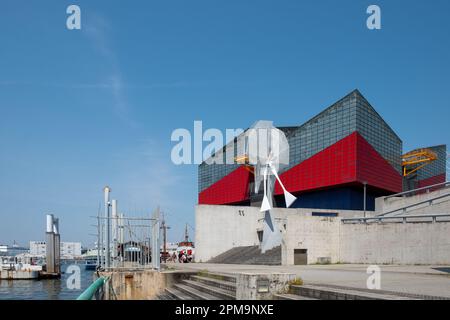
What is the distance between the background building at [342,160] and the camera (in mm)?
52188

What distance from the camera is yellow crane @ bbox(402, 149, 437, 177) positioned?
225 ft

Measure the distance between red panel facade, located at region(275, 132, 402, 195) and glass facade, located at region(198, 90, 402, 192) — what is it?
881 mm

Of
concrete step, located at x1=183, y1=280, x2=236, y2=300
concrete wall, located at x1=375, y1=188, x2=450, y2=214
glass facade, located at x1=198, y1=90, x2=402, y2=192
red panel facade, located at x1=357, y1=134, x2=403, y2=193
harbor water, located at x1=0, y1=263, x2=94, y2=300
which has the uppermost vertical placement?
glass facade, located at x1=198, y1=90, x2=402, y2=192

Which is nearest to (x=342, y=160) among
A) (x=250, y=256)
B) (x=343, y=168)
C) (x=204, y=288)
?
(x=343, y=168)

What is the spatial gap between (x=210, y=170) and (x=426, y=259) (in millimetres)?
50069

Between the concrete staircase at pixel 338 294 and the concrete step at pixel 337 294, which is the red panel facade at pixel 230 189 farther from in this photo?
the concrete step at pixel 337 294

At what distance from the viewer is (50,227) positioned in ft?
186

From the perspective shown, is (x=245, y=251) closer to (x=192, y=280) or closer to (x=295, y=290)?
(x=192, y=280)

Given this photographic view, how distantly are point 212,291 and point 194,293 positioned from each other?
1152mm

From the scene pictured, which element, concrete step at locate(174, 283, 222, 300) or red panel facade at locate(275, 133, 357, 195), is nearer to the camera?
concrete step at locate(174, 283, 222, 300)

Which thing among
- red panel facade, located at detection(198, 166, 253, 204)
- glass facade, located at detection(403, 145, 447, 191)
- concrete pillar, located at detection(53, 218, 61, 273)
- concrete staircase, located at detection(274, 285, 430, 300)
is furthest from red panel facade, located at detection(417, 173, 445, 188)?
concrete staircase, located at detection(274, 285, 430, 300)

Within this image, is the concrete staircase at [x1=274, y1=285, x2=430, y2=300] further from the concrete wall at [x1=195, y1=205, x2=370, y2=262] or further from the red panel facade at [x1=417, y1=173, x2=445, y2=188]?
the red panel facade at [x1=417, y1=173, x2=445, y2=188]
